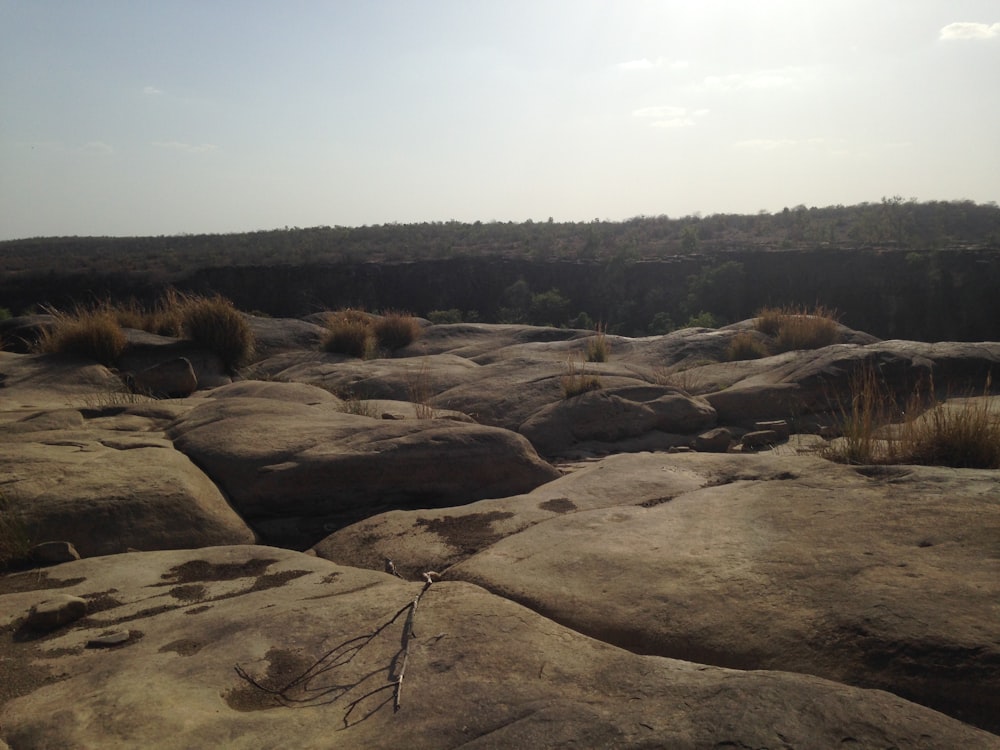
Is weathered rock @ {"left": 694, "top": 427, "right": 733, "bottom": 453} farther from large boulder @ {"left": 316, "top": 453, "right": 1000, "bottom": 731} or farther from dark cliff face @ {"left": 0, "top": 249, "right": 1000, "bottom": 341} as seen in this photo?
dark cliff face @ {"left": 0, "top": 249, "right": 1000, "bottom": 341}

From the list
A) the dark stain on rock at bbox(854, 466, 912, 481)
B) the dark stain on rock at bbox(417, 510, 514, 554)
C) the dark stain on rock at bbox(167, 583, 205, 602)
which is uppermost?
the dark stain on rock at bbox(854, 466, 912, 481)

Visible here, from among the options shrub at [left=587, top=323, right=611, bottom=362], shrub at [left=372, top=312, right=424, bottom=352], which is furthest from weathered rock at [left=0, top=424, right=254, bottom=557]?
shrub at [left=372, top=312, right=424, bottom=352]

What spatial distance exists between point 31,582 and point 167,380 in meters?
5.23

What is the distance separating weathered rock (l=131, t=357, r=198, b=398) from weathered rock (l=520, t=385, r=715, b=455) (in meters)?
4.03

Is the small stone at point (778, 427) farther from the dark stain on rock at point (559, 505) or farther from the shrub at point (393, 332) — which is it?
the shrub at point (393, 332)

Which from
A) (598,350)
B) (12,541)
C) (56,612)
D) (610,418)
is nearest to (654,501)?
(56,612)

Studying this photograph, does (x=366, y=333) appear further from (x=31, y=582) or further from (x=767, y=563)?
(x=767, y=563)

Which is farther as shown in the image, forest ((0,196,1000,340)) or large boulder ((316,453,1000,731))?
forest ((0,196,1000,340))

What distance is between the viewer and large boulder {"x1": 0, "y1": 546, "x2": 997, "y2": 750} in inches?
92.6

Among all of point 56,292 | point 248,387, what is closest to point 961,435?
point 248,387

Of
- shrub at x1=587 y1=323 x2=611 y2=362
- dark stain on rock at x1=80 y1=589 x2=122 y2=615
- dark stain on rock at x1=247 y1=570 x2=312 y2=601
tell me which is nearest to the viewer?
dark stain on rock at x1=80 y1=589 x2=122 y2=615

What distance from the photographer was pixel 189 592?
4000mm

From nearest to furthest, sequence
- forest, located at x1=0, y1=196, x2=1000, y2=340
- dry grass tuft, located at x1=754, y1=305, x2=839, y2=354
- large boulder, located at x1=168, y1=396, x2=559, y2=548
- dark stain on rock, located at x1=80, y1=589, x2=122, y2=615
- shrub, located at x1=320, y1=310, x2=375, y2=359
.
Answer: dark stain on rock, located at x1=80, y1=589, x2=122, y2=615 < large boulder, located at x1=168, y1=396, x2=559, y2=548 < dry grass tuft, located at x1=754, y1=305, x2=839, y2=354 < shrub, located at x1=320, y1=310, x2=375, y2=359 < forest, located at x1=0, y1=196, x2=1000, y2=340

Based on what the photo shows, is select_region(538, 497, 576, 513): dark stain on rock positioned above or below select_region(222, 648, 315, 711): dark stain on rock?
below
